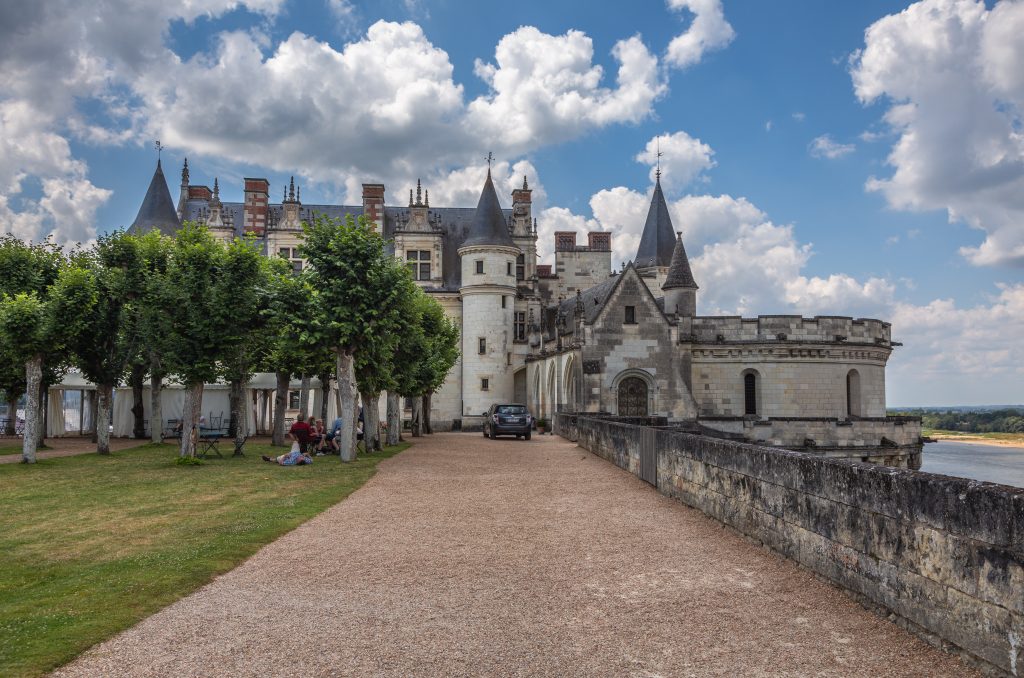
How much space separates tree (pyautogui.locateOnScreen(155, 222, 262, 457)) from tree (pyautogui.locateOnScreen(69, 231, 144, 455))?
424 centimetres

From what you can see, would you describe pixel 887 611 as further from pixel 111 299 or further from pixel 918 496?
pixel 111 299

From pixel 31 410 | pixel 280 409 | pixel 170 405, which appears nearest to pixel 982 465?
pixel 280 409

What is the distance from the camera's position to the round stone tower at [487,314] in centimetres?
4538

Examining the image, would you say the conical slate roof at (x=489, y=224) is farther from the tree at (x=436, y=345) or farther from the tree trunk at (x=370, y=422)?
the tree trunk at (x=370, y=422)

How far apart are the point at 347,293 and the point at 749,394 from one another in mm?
22697

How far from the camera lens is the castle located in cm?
3303

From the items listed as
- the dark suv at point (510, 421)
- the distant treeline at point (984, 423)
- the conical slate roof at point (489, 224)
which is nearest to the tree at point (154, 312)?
the dark suv at point (510, 421)

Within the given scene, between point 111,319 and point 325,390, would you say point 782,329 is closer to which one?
point 325,390

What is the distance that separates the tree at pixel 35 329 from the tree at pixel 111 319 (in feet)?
7.32

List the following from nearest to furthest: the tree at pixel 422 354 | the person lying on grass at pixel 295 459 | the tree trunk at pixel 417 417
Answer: the person lying on grass at pixel 295 459 < the tree at pixel 422 354 < the tree trunk at pixel 417 417

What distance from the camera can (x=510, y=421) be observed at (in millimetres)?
31875

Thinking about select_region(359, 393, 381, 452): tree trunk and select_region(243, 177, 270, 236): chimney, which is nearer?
select_region(359, 393, 381, 452): tree trunk

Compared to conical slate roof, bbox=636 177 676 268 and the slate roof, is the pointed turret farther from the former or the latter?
the slate roof

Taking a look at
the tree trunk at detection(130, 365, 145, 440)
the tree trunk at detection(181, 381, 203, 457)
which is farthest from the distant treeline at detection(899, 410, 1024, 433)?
the tree trunk at detection(181, 381, 203, 457)
